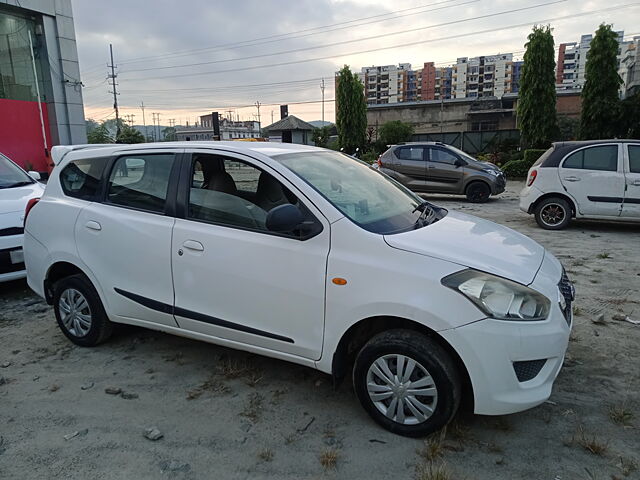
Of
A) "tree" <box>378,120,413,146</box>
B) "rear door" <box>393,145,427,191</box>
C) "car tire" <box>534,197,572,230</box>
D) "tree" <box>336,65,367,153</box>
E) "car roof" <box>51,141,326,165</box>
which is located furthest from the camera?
"tree" <box>378,120,413,146</box>

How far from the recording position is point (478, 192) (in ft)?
41.0

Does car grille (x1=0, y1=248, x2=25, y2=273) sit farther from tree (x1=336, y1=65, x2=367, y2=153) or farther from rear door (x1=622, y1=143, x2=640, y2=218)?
tree (x1=336, y1=65, x2=367, y2=153)

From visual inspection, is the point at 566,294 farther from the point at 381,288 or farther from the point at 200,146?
the point at 200,146

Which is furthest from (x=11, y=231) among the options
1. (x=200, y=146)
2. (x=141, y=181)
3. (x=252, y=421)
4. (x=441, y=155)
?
(x=441, y=155)

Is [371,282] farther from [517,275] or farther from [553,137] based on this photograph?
[553,137]

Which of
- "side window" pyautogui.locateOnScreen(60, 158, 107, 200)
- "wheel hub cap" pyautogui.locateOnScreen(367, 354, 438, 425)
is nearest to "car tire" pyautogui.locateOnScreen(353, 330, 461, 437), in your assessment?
"wheel hub cap" pyautogui.locateOnScreen(367, 354, 438, 425)

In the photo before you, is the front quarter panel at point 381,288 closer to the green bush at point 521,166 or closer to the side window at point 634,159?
the side window at point 634,159

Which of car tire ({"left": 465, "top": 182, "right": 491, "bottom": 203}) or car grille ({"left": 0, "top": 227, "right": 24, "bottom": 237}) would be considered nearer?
car grille ({"left": 0, "top": 227, "right": 24, "bottom": 237})

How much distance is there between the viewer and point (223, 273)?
118 inches

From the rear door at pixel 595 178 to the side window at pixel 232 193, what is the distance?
6.79 meters

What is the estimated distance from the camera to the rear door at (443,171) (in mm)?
12523

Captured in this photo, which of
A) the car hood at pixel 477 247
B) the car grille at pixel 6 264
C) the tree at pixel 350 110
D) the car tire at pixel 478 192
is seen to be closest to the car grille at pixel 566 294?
the car hood at pixel 477 247

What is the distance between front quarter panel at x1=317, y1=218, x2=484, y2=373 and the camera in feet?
7.88

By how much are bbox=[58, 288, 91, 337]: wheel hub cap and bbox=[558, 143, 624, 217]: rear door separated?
7689mm
